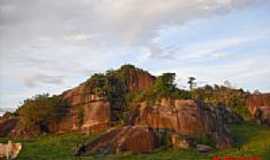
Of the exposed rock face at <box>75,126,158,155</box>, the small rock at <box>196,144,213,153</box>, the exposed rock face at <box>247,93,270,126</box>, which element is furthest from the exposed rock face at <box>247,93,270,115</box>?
the exposed rock face at <box>75,126,158,155</box>

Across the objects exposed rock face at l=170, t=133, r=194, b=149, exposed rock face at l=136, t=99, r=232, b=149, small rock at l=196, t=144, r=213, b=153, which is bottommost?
small rock at l=196, t=144, r=213, b=153

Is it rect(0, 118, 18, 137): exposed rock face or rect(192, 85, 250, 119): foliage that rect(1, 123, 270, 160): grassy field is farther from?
rect(192, 85, 250, 119): foliage

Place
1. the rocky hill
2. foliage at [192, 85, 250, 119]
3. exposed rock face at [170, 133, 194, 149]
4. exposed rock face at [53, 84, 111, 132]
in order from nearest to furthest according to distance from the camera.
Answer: exposed rock face at [170, 133, 194, 149] → the rocky hill → exposed rock face at [53, 84, 111, 132] → foliage at [192, 85, 250, 119]

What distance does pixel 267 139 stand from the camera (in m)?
41.0

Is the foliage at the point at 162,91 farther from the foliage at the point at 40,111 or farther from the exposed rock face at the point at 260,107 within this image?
the exposed rock face at the point at 260,107

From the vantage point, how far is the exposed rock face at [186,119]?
134 ft

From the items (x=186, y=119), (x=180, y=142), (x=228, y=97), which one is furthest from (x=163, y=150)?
(x=228, y=97)

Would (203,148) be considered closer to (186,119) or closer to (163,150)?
(163,150)

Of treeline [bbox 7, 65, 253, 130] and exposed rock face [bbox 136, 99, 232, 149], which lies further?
treeline [bbox 7, 65, 253, 130]

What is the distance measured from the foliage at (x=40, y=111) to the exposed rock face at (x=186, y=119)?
33.5ft

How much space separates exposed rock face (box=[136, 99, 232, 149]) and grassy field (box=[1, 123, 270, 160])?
5.71ft

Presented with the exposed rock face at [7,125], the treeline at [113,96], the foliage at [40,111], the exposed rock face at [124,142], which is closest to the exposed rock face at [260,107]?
the treeline at [113,96]

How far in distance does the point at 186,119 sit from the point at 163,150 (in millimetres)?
5845

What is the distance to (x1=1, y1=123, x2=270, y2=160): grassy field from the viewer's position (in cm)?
3139
